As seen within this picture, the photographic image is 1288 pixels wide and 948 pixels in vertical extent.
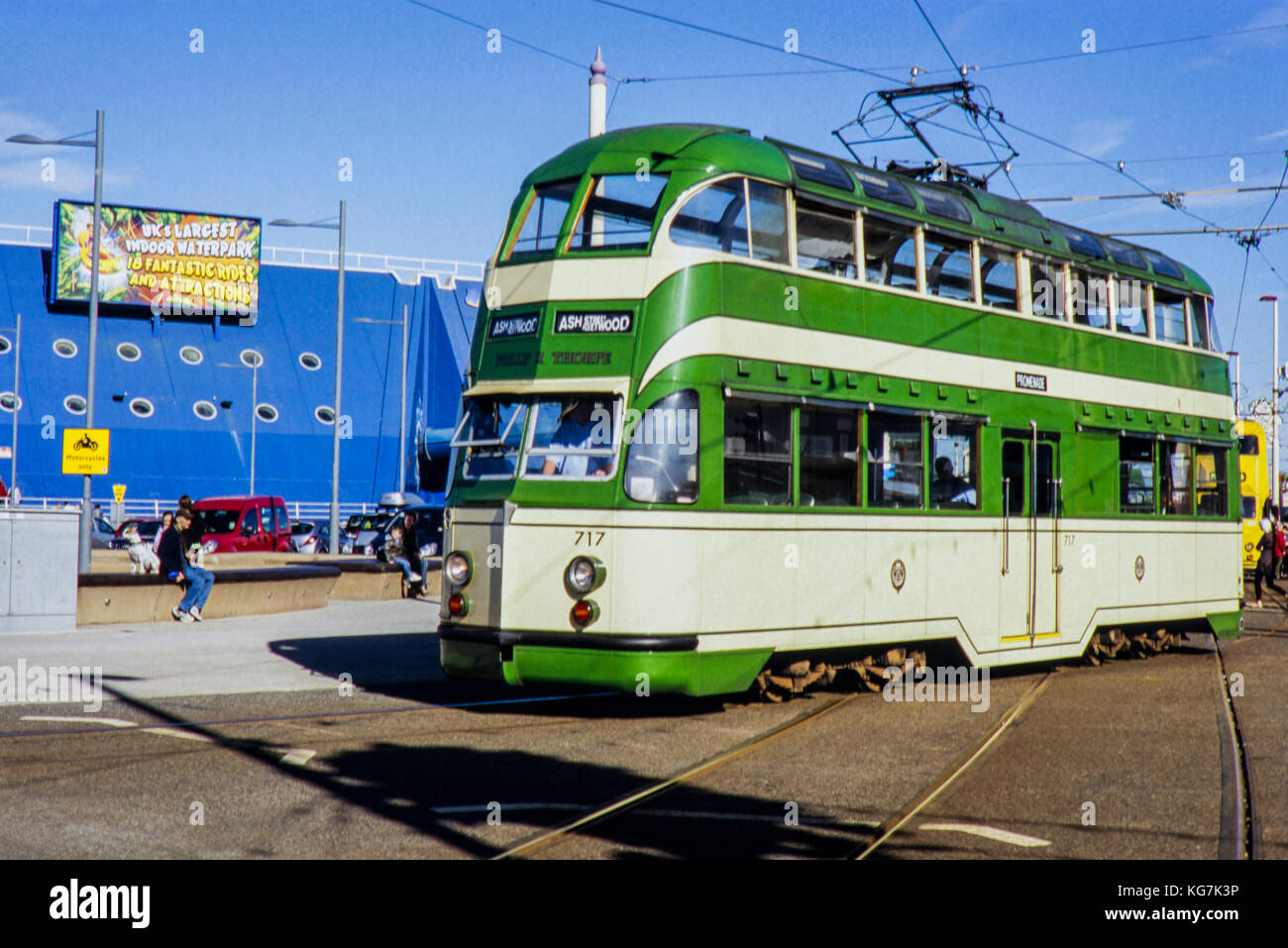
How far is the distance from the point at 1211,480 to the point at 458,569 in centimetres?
1141

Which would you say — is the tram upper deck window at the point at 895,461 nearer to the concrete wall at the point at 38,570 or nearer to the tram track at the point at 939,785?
the tram track at the point at 939,785

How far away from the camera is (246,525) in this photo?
36.7 meters

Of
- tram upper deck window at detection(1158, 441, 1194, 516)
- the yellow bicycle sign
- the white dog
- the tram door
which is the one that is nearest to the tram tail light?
the tram door

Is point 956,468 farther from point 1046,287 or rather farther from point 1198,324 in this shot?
point 1198,324

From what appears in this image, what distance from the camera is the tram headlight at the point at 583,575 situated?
10.6 meters

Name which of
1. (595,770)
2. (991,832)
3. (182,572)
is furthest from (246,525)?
(991,832)

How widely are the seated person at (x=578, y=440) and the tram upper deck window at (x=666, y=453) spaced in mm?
238

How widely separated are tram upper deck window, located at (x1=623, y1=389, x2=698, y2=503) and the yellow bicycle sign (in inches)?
562

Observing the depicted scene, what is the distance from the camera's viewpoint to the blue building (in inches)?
2153

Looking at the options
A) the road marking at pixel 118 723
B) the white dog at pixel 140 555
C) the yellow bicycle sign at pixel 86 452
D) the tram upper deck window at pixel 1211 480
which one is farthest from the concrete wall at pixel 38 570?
the tram upper deck window at pixel 1211 480

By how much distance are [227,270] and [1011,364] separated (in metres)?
51.7
